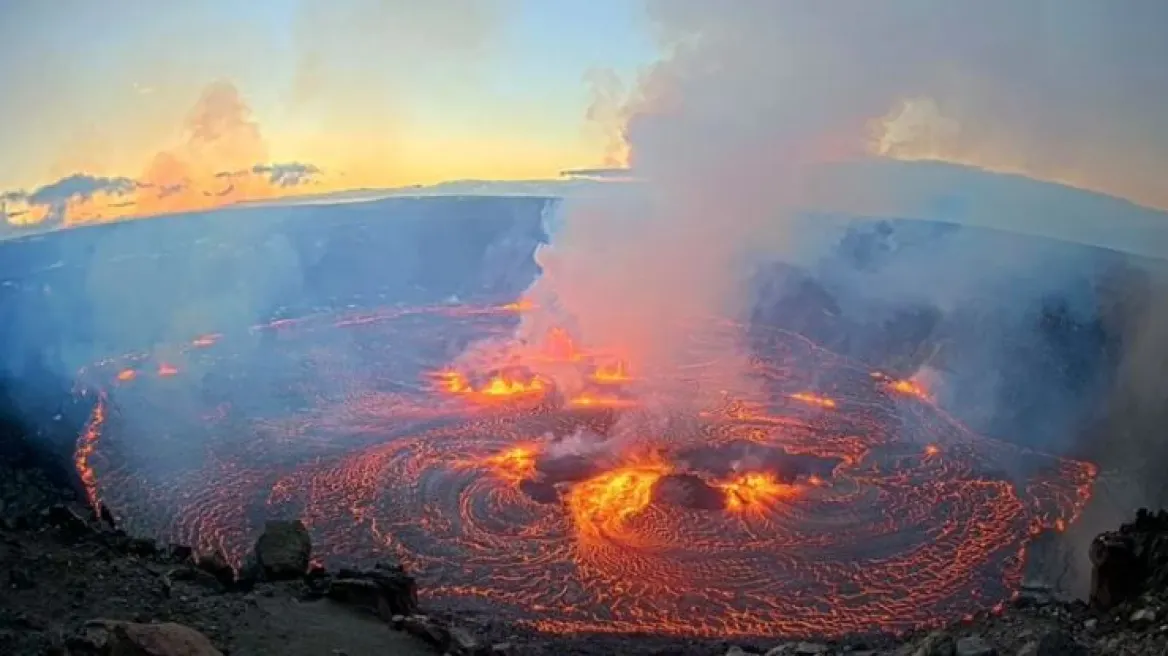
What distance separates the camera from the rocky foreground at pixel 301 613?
16484mm

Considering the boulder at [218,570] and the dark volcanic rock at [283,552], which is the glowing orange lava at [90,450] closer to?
the dark volcanic rock at [283,552]

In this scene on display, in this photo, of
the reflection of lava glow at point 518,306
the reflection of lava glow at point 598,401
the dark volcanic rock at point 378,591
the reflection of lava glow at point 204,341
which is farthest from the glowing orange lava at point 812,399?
the reflection of lava glow at point 204,341

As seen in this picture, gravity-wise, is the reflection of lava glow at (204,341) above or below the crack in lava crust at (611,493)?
above

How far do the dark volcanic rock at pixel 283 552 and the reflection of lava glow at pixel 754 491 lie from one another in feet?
58.3

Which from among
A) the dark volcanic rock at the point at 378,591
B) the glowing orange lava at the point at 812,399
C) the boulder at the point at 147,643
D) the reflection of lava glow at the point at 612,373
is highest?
the reflection of lava glow at the point at 612,373

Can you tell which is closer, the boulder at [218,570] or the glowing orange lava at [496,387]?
the boulder at [218,570]

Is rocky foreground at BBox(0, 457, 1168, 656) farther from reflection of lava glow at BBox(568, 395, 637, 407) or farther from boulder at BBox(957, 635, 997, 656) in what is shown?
reflection of lava glow at BBox(568, 395, 637, 407)

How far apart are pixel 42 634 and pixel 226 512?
21769 mm

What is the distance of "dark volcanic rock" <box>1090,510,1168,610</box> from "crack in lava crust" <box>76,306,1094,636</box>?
6.94 metres

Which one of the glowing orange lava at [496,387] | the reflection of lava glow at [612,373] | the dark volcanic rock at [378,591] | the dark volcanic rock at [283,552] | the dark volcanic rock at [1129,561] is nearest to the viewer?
the dark volcanic rock at [1129,561]

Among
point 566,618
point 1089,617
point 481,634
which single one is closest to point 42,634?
point 481,634

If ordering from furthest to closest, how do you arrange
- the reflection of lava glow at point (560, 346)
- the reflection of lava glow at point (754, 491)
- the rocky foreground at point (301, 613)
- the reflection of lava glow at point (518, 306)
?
the reflection of lava glow at point (518, 306)
the reflection of lava glow at point (560, 346)
the reflection of lava glow at point (754, 491)
the rocky foreground at point (301, 613)

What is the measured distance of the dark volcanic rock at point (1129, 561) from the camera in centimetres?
2208

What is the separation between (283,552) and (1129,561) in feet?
67.5
